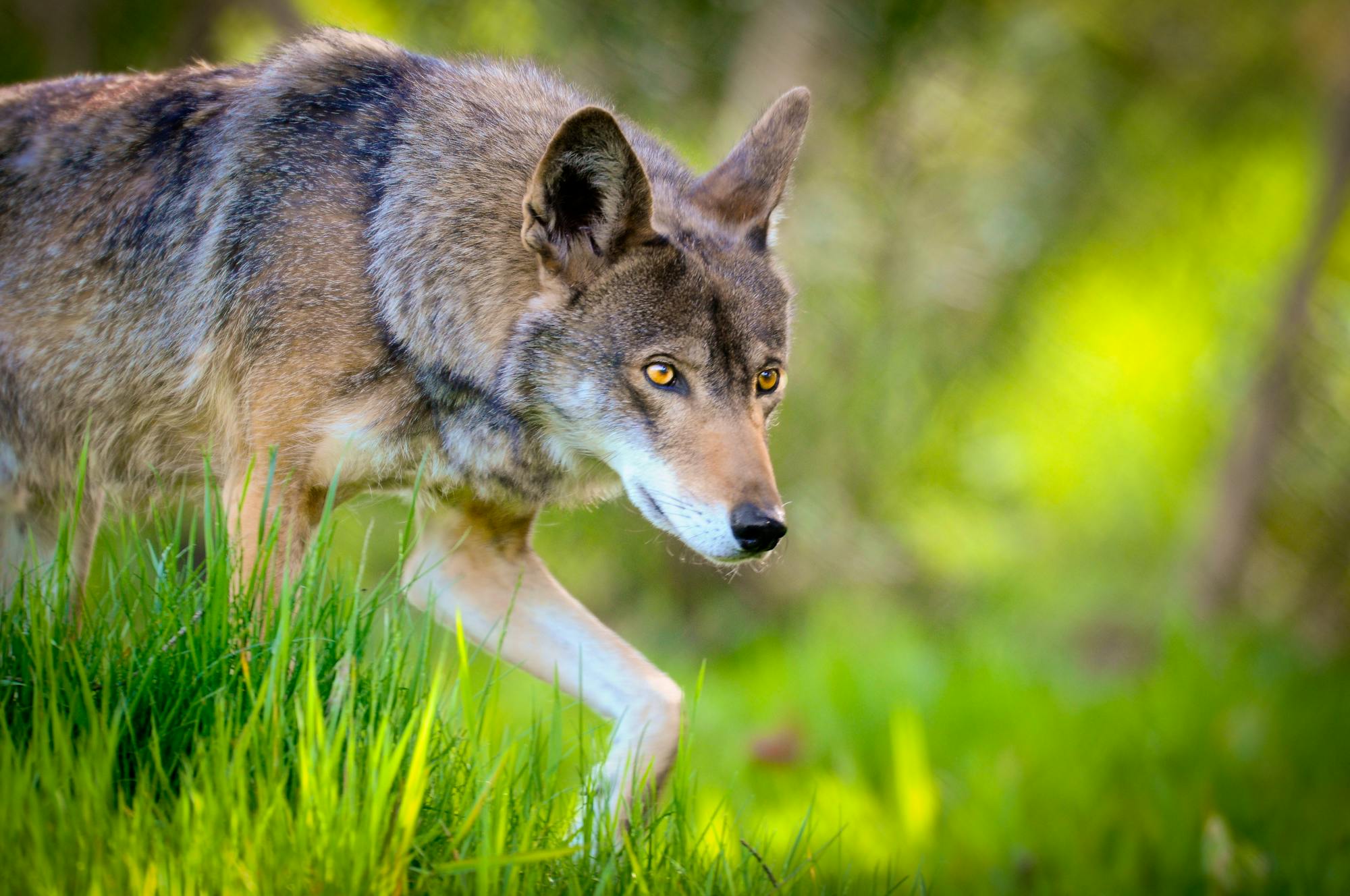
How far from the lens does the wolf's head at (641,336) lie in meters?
2.96

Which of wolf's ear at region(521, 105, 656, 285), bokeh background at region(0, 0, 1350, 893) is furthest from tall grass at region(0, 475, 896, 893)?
bokeh background at region(0, 0, 1350, 893)

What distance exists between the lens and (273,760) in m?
2.16

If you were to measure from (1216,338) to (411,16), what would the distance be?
6819 millimetres

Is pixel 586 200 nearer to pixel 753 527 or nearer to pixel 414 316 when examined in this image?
pixel 414 316

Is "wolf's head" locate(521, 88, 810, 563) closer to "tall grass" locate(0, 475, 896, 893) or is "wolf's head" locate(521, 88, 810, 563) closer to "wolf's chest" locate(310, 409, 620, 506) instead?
"wolf's chest" locate(310, 409, 620, 506)

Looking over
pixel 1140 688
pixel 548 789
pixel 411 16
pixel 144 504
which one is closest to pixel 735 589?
pixel 1140 688

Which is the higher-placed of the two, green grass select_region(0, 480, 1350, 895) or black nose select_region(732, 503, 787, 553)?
black nose select_region(732, 503, 787, 553)

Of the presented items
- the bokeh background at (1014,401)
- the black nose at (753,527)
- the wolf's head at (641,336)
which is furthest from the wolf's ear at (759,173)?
the bokeh background at (1014,401)

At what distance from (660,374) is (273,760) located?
53.2 inches

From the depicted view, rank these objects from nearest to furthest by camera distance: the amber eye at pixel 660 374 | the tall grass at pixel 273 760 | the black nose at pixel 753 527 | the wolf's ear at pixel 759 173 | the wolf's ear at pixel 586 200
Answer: the tall grass at pixel 273 760
the black nose at pixel 753 527
the wolf's ear at pixel 586 200
the amber eye at pixel 660 374
the wolf's ear at pixel 759 173

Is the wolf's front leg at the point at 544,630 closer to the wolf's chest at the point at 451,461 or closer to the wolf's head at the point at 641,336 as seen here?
the wolf's chest at the point at 451,461

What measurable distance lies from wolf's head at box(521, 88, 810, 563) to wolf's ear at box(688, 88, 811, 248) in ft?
0.77

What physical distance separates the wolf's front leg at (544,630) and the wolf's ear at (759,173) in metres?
1.05

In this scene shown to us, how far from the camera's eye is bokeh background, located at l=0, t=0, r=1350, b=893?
6574 millimetres
